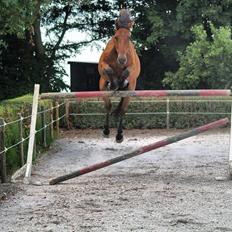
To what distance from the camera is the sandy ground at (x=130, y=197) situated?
515 cm

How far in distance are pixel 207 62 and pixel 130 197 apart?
1136 cm

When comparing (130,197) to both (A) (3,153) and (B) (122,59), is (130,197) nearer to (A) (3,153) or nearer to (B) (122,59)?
(B) (122,59)

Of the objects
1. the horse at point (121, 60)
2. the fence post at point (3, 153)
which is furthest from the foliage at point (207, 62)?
the fence post at point (3, 153)

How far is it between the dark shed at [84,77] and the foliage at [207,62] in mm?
4107

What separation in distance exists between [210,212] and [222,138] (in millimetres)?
8702

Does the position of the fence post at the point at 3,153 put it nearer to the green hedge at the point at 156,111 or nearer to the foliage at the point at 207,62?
the green hedge at the point at 156,111

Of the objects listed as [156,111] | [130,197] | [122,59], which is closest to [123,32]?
[122,59]

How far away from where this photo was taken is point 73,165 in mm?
9758

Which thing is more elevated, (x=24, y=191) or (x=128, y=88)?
(x=128, y=88)

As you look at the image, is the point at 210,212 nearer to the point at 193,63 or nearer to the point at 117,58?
the point at 117,58

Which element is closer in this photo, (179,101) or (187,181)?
(187,181)

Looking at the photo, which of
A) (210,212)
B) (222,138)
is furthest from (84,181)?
(222,138)

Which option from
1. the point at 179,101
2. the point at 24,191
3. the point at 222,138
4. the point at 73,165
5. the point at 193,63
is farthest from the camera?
the point at 193,63

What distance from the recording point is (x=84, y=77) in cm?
2153
